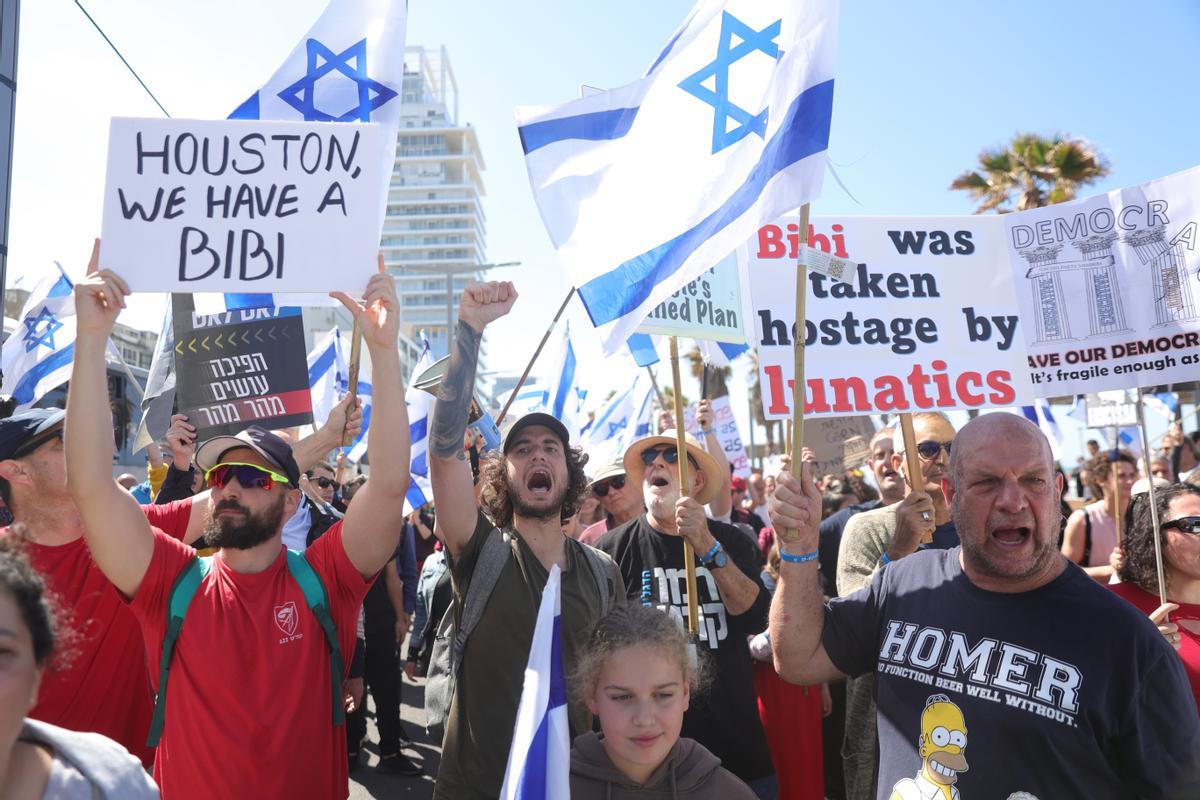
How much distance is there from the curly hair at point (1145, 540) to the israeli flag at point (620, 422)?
6.39 m

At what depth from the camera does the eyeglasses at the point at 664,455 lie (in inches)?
173

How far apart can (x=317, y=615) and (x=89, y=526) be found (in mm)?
702

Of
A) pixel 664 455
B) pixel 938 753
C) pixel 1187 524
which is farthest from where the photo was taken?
pixel 664 455

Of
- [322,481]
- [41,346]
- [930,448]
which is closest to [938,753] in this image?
[930,448]

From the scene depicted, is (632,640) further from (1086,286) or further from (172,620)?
(1086,286)

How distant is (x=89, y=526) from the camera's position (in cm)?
263

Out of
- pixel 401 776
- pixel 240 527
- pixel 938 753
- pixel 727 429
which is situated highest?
pixel 727 429

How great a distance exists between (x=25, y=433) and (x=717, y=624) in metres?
2.65

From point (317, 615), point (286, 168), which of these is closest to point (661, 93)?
point (286, 168)

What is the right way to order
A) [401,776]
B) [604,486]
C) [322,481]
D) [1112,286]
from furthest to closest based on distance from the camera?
[322,481] → [401,776] → [604,486] → [1112,286]

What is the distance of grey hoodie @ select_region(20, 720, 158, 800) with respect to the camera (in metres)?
1.59

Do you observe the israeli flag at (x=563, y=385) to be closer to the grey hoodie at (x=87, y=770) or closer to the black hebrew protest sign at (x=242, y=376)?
the black hebrew protest sign at (x=242, y=376)

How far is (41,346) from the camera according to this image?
930 centimetres

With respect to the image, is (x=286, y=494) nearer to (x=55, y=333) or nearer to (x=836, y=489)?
(x=836, y=489)
